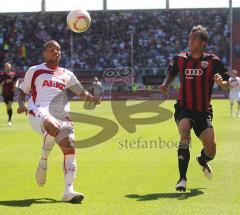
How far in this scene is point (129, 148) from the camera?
15641 millimetres

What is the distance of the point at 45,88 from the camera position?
8.88m

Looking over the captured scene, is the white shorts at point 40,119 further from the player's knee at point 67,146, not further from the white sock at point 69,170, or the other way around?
the white sock at point 69,170

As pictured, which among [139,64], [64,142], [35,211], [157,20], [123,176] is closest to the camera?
[35,211]

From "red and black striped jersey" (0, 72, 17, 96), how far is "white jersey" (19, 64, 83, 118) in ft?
55.6

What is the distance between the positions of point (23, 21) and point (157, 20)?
45.1 feet

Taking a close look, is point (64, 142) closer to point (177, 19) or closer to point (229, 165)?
point (229, 165)

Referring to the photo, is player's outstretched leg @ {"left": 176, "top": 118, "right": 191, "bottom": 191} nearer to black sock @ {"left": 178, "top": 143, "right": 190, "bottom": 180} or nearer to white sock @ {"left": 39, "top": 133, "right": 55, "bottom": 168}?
black sock @ {"left": 178, "top": 143, "right": 190, "bottom": 180}

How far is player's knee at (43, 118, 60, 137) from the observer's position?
8.24 metres

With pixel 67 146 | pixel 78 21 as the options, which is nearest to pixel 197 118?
pixel 67 146

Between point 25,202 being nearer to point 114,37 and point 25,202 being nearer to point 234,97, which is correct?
point 234,97

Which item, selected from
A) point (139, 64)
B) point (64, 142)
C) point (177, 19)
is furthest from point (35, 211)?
point (177, 19)

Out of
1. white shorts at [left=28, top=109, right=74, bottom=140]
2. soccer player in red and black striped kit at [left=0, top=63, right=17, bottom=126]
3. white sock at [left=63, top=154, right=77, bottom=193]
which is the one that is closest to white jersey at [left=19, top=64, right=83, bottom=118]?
white shorts at [left=28, top=109, right=74, bottom=140]

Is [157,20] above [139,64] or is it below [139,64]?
above

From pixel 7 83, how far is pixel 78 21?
14.2 meters
